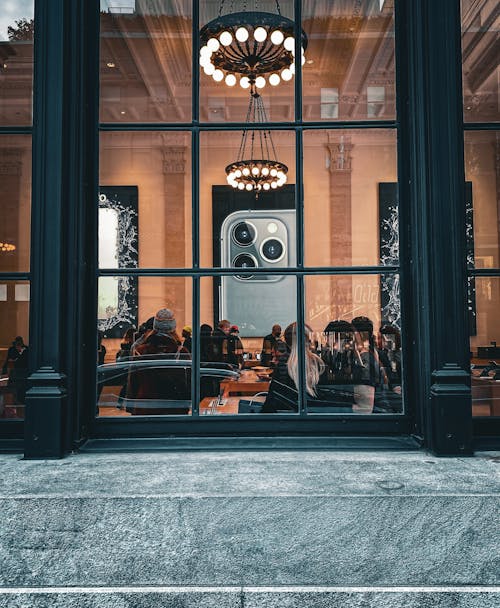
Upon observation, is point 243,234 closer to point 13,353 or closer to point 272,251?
point 272,251

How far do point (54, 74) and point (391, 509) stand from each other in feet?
12.1

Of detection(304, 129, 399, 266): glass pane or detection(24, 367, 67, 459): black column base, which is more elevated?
detection(304, 129, 399, 266): glass pane

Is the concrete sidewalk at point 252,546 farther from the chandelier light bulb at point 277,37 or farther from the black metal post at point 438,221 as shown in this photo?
the chandelier light bulb at point 277,37

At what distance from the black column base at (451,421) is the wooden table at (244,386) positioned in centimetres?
141

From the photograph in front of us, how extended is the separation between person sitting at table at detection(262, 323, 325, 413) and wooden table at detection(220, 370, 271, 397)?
0.07 metres

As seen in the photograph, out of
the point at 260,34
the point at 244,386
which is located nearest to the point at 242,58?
the point at 260,34

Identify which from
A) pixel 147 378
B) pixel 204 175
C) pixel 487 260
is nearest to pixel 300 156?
pixel 204 175

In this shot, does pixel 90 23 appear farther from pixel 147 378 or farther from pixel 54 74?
pixel 147 378

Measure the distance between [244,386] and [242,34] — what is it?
12.1 ft

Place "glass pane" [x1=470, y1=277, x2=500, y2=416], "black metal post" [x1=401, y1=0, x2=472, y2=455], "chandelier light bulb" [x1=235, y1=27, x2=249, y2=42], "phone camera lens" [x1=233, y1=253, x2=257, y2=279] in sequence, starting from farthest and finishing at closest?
"chandelier light bulb" [x1=235, y1=27, x2=249, y2=42] < "phone camera lens" [x1=233, y1=253, x2=257, y2=279] < "glass pane" [x1=470, y1=277, x2=500, y2=416] < "black metal post" [x1=401, y1=0, x2=472, y2=455]

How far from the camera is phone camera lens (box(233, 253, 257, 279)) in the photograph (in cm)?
434

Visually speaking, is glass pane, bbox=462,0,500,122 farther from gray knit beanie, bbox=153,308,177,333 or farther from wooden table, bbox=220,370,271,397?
gray knit beanie, bbox=153,308,177,333

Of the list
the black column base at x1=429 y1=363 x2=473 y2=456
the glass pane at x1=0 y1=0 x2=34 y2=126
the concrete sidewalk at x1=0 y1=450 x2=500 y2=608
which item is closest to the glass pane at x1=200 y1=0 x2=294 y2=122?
the glass pane at x1=0 y1=0 x2=34 y2=126

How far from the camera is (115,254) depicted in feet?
14.3
